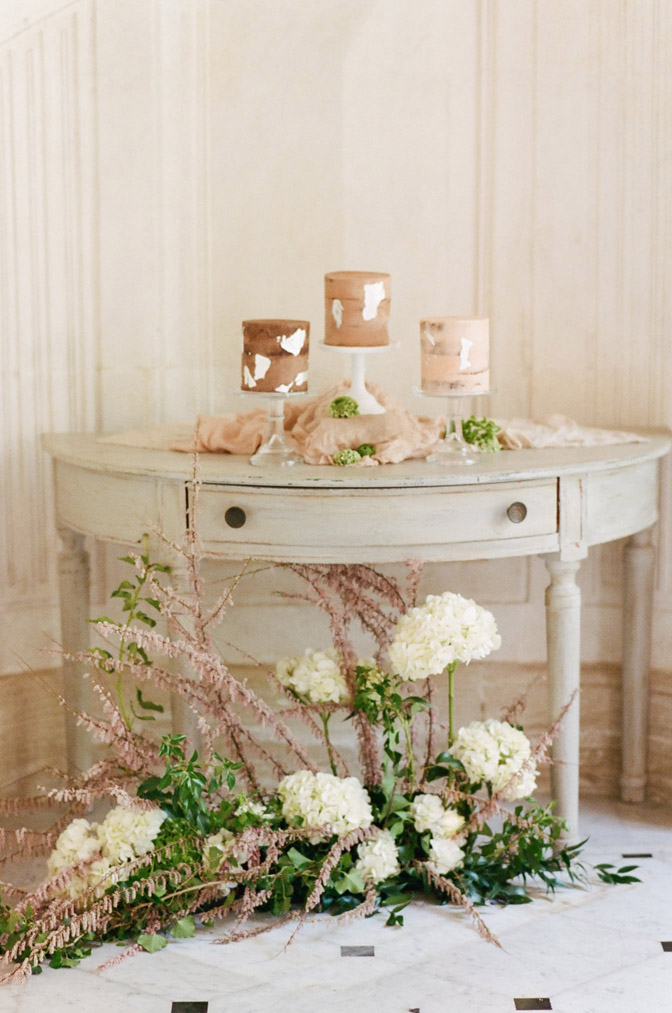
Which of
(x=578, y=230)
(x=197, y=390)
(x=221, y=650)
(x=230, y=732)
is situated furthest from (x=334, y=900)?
(x=578, y=230)

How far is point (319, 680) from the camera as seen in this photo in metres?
2.48

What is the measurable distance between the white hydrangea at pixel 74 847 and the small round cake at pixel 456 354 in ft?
3.49

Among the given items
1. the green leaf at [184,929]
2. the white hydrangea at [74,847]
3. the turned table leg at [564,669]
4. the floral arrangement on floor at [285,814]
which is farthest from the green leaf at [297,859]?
the turned table leg at [564,669]

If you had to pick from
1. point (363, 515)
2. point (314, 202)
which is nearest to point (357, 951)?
point (363, 515)

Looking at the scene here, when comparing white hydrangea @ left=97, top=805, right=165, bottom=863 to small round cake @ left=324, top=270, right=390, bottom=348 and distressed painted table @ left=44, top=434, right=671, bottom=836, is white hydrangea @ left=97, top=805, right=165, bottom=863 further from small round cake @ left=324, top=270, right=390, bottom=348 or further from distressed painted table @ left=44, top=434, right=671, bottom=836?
small round cake @ left=324, top=270, right=390, bottom=348

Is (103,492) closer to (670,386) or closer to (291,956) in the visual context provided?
(291,956)

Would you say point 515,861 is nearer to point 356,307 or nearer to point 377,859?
point 377,859

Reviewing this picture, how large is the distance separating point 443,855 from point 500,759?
8.4 inches

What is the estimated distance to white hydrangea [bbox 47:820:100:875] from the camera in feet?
7.70

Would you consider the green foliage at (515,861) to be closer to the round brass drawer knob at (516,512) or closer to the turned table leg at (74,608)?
the round brass drawer knob at (516,512)

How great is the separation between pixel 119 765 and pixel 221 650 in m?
0.73

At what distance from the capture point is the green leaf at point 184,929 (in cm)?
229

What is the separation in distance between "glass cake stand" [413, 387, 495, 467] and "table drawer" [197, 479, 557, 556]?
4.4 inches

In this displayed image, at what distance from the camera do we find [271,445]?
2.49 m
